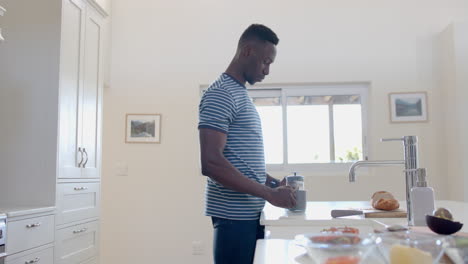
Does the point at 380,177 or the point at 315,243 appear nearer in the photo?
the point at 315,243

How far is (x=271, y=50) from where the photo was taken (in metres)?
1.67

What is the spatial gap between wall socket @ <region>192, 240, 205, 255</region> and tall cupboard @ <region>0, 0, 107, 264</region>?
4.00 ft

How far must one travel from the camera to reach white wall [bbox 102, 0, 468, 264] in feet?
12.0

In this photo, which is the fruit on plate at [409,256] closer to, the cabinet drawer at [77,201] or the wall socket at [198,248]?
the cabinet drawer at [77,201]

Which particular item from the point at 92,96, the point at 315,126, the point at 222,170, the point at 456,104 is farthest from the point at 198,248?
the point at 222,170

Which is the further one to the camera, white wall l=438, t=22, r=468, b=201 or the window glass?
the window glass

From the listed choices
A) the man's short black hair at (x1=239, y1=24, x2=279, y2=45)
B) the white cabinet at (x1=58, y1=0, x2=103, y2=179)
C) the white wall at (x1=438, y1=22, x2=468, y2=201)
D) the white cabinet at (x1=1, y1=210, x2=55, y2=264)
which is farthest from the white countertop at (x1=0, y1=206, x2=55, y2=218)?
the white wall at (x1=438, y1=22, x2=468, y2=201)

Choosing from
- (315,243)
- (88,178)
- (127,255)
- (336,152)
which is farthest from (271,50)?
(127,255)

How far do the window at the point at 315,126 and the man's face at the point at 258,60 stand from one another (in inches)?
85.9

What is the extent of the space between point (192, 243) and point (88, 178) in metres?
1.28

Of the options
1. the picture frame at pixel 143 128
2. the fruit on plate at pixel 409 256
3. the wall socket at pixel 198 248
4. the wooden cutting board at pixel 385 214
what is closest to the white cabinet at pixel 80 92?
the picture frame at pixel 143 128

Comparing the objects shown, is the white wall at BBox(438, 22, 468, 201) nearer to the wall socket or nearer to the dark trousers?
the wall socket

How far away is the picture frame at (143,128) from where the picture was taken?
381 centimetres

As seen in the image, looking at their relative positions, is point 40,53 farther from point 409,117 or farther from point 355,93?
point 409,117
